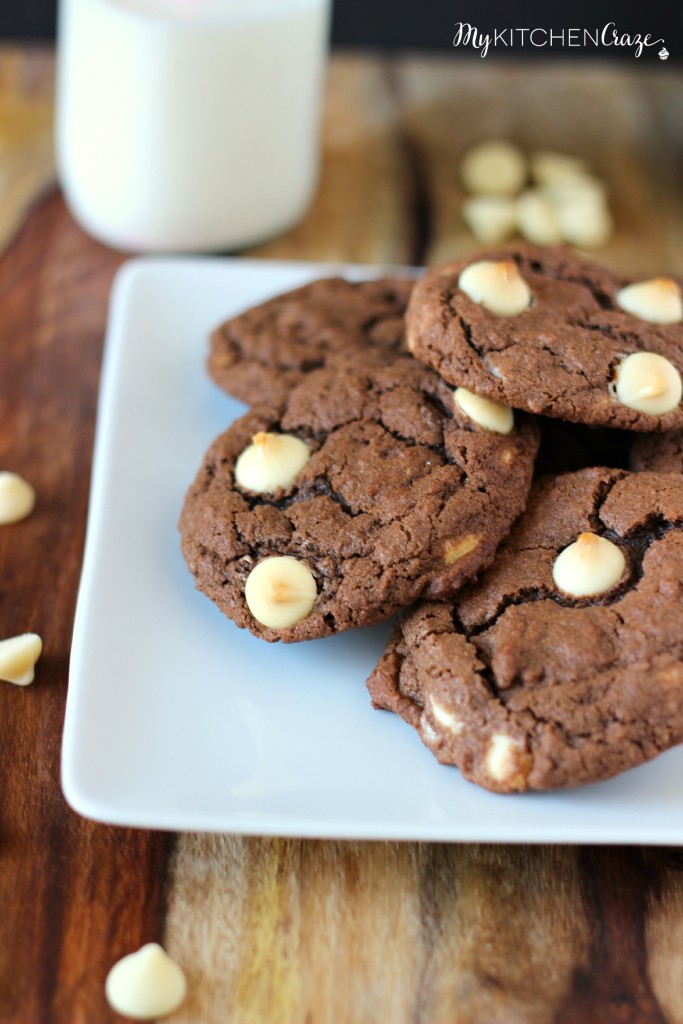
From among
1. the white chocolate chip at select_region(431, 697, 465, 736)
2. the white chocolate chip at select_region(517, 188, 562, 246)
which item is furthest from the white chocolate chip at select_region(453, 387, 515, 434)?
the white chocolate chip at select_region(517, 188, 562, 246)

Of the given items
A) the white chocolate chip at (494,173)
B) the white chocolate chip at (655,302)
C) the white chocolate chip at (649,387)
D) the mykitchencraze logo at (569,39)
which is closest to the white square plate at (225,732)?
the white chocolate chip at (649,387)

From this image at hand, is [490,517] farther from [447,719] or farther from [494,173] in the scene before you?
[494,173]

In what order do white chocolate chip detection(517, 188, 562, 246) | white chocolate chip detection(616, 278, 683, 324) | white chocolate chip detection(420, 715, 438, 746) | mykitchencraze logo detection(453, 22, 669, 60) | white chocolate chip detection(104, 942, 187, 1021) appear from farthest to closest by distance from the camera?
mykitchencraze logo detection(453, 22, 669, 60)
white chocolate chip detection(517, 188, 562, 246)
white chocolate chip detection(616, 278, 683, 324)
white chocolate chip detection(420, 715, 438, 746)
white chocolate chip detection(104, 942, 187, 1021)

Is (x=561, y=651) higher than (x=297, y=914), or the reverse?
(x=561, y=651)

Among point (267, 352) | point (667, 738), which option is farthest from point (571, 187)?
point (667, 738)

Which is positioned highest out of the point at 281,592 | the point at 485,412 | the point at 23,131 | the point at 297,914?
the point at 485,412

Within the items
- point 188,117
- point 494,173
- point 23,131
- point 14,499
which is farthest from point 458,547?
point 23,131

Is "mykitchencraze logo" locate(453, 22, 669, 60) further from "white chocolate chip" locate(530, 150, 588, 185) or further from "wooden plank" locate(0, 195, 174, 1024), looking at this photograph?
"wooden plank" locate(0, 195, 174, 1024)
